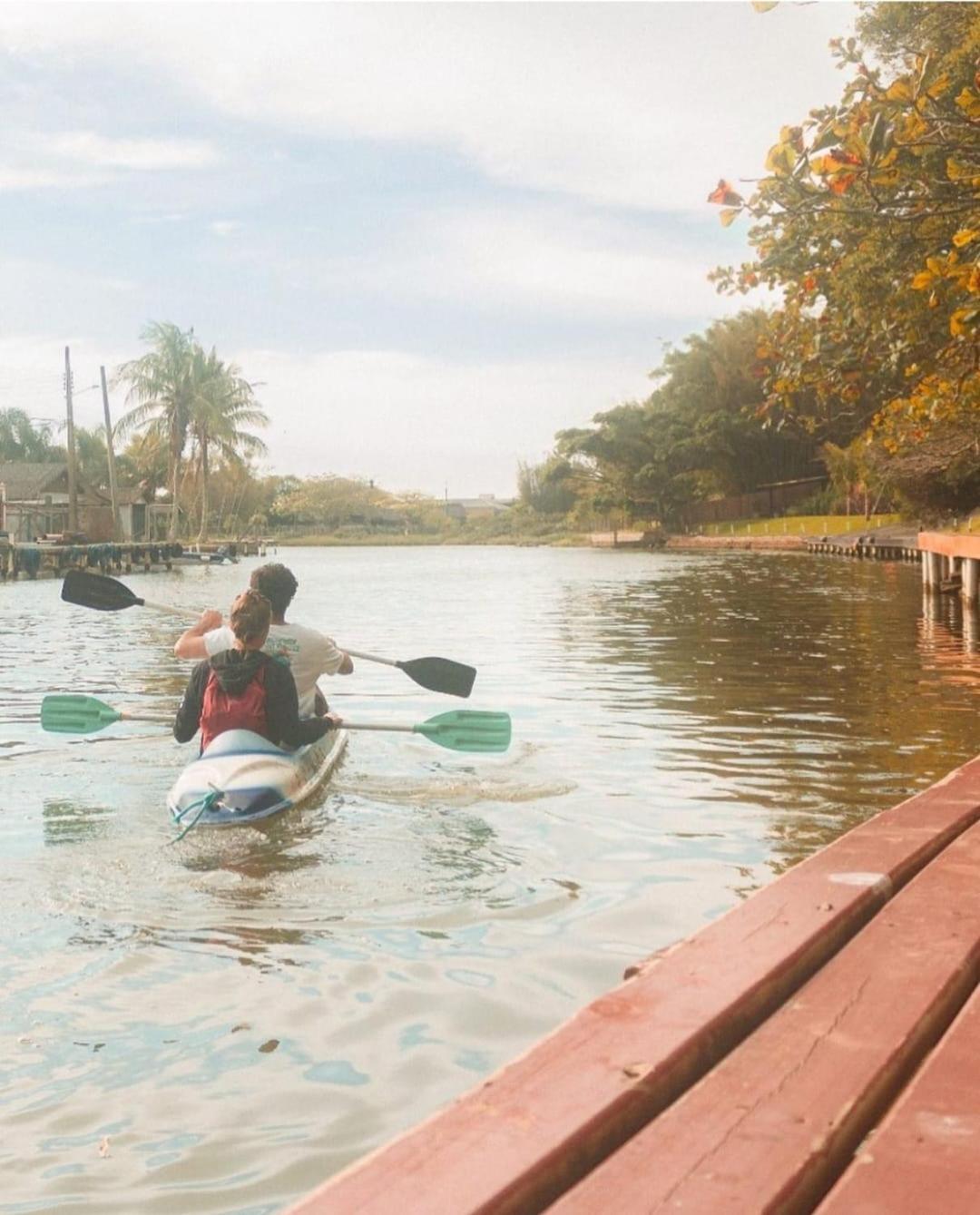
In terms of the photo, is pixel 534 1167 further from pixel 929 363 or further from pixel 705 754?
pixel 929 363

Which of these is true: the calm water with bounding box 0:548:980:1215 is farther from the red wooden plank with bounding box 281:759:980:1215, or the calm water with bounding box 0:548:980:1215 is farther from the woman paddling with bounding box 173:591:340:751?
the red wooden plank with bounding box 281:759:980:1215

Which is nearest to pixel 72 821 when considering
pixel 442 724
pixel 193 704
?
pixel 193 704

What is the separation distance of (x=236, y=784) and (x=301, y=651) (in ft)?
4.84

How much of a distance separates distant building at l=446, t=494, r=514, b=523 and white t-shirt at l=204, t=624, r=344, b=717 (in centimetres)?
14695

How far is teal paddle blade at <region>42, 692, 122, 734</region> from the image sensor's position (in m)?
9.05

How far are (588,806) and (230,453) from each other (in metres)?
63.2

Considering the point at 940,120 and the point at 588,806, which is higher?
the point at 940,120

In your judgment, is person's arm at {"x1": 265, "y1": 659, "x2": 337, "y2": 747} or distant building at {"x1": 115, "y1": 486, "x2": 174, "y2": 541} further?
distant building at {"x1": 115, "y1": 486, "x2": 174, "y2": 541}

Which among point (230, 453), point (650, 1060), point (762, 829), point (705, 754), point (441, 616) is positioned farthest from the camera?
point (230, 453)

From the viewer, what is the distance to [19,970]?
482 centimetres

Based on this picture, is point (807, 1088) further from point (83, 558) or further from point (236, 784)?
point (83, 558)

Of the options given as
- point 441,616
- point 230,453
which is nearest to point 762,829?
point 441,616

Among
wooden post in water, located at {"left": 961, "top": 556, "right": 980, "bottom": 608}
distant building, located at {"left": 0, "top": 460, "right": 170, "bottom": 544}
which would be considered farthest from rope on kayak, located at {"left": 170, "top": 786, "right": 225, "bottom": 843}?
distant building, located at {"left": 0, "top": 460, "right": 170, "bottom": 544}

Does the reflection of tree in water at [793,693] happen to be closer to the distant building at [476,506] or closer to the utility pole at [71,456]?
the utility pole at [71,456]
